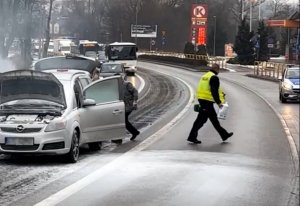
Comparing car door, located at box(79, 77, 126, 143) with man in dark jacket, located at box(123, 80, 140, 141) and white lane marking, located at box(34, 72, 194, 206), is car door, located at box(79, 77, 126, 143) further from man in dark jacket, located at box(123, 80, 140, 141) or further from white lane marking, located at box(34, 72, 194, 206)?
man in dark jacket, located at box(123, 80, 140, 141)

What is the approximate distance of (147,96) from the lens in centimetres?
2584

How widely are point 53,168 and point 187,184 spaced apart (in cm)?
215

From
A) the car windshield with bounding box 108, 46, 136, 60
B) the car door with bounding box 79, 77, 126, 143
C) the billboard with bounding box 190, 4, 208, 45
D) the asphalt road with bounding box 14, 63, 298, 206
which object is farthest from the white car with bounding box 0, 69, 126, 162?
the billboard with bounding box 190, 4, 208, 45

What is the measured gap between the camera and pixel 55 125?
28.6ft

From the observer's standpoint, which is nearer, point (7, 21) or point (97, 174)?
point (97, 174)

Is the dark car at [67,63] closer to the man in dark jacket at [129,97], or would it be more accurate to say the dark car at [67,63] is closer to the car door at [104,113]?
the man in dark jacket at [129,97]

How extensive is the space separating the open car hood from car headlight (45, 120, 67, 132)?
1.69ft

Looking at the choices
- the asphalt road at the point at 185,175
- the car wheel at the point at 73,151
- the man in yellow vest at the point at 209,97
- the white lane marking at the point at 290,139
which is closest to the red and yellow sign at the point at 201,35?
the white lane marking at the point at 290,139

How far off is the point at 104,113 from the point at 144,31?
82050 mm

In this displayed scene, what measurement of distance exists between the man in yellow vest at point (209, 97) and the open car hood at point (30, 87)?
9.85 ft

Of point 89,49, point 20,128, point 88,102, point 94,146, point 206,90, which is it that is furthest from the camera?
point 89,49

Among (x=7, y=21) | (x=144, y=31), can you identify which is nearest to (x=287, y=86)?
(x=7, y=21)

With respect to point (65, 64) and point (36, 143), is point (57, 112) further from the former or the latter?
point (65, 64)

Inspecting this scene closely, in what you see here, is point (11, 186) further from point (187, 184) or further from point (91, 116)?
point (91, 116)
